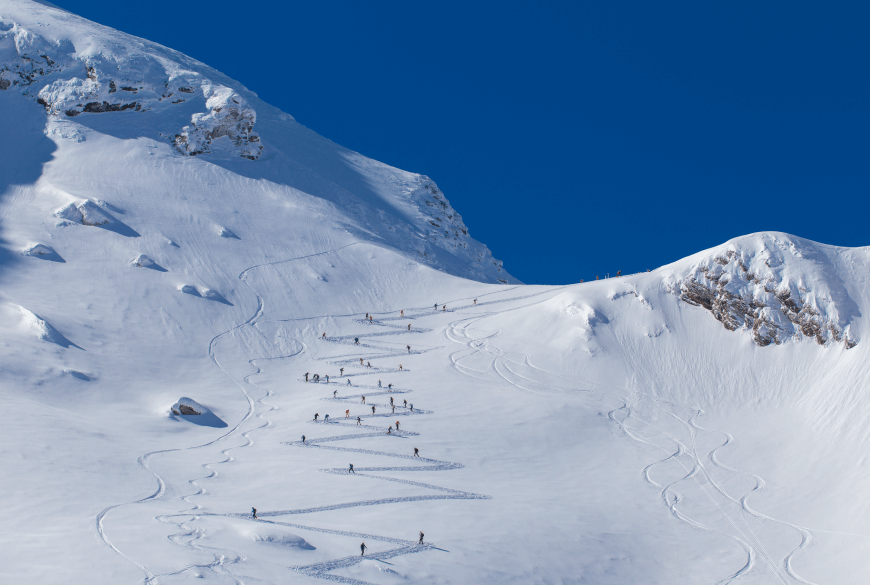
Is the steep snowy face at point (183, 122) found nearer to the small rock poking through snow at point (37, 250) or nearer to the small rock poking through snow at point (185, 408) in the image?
the small rock poking through snow at point (37, 250)

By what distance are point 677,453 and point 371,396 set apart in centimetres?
2185

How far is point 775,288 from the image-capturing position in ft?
188

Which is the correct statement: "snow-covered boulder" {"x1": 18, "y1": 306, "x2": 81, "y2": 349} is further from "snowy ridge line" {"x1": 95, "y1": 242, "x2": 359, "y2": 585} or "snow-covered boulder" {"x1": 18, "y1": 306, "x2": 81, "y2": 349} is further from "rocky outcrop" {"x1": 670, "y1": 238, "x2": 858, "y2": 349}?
"rocky outcrop" {"x1": 670, "y1": 238, "x2": 858, "y2": 349}

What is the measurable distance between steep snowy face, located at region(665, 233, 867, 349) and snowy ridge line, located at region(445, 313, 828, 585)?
11275 millimetres

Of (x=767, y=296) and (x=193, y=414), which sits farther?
(x=767, y=296)

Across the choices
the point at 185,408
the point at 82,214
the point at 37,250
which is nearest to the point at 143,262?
the point at 37,250

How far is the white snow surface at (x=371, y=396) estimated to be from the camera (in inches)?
1204

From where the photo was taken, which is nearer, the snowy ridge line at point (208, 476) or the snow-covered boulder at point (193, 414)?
the snowy ridge line at point (208, 476)

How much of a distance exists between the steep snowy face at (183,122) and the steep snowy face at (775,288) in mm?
40205

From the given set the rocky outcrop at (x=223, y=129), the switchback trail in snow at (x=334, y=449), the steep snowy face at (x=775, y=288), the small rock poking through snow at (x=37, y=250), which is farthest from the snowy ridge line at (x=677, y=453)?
the rocky outcrop at (x=223, y=129)

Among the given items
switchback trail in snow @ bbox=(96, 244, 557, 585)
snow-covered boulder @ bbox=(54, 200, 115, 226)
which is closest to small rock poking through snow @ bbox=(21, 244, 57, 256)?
snow-covered boulder @ bbox=(54, 200, 115, 226)

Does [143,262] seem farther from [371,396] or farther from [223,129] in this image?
[223,129]

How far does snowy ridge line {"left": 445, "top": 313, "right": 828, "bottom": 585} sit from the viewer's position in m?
34.5

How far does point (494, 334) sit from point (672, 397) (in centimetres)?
1661
